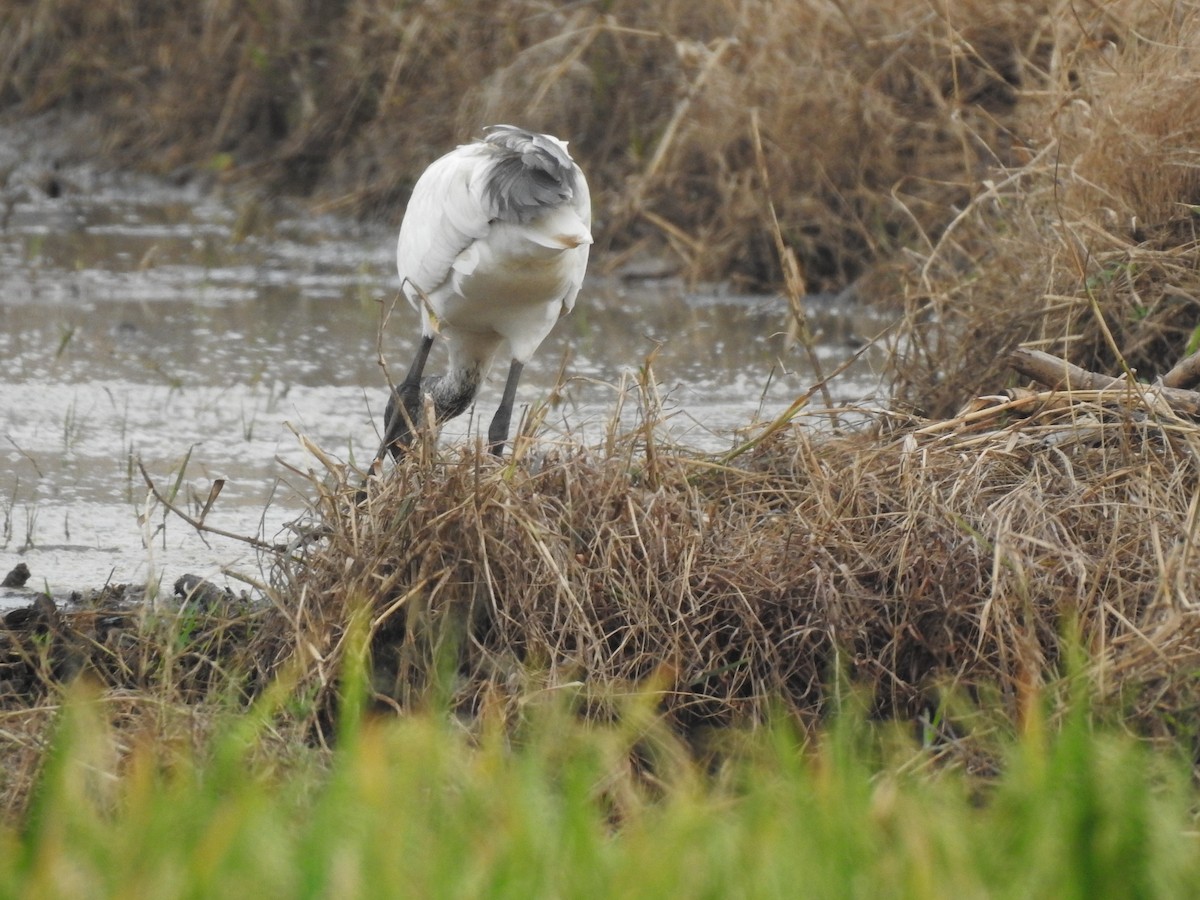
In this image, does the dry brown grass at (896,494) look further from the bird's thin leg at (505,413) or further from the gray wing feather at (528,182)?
the bird's thin leg at (505,413)

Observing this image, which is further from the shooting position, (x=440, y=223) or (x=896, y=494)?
(x=440, y=223)

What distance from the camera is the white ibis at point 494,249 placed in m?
4.10

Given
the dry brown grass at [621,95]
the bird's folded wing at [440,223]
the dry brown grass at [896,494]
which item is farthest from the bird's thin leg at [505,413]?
the dry brown grass at [621,95]

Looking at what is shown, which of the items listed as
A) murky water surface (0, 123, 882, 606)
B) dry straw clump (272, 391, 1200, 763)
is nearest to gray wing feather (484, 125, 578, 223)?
murky water surface (0, 123, 882, 606)

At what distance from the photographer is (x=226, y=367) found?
6.41 meters

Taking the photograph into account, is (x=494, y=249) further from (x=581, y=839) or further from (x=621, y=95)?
(x=621, y=95)

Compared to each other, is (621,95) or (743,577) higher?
(743,577)

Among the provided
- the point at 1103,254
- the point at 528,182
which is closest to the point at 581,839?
the point at 528,182

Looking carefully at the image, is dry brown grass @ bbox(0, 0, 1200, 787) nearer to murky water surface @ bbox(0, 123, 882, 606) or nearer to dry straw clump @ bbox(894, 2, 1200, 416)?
dry straw clump @ bbox(894, 2, 1200, 416)

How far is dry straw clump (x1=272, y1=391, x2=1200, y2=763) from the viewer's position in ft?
10.3

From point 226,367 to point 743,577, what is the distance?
3.56 metres

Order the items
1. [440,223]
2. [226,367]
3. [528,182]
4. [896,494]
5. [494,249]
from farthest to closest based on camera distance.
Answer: [226,367] < [440,223] < [494,249] < [528,182] < [896,494]

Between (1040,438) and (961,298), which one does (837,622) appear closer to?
(1040,438)

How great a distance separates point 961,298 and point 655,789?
96.7 inches
